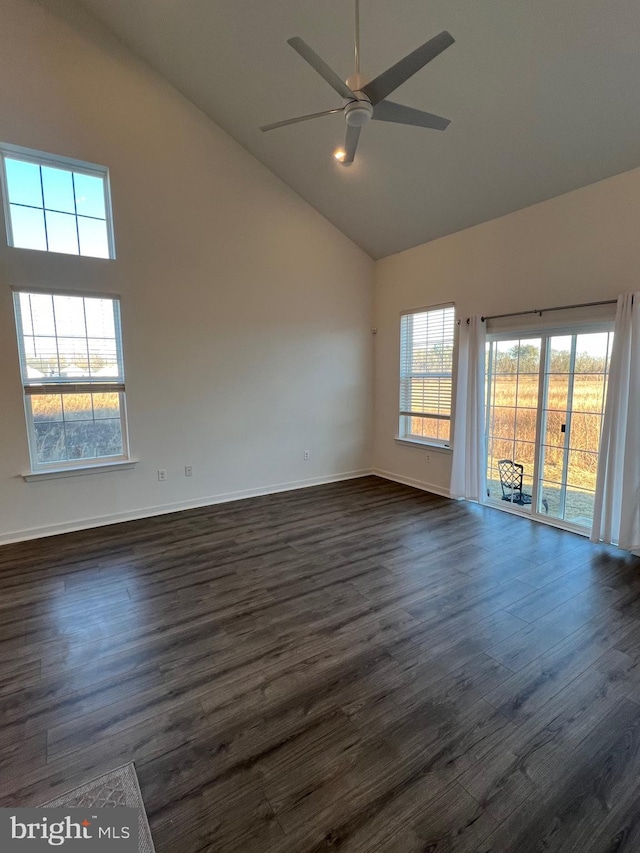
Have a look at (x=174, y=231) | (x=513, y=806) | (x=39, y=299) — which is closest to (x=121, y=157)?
(x=174, y=231)

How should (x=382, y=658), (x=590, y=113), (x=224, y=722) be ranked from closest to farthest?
(x=224, y=722) → (x=382, y=658) → (x=590, y=113)

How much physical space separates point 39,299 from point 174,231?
4.99 ft

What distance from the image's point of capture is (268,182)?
4.81 m

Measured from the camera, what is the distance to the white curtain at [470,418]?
4457 mm

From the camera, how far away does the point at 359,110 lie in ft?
7.25

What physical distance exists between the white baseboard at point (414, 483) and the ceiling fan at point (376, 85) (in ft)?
12.9

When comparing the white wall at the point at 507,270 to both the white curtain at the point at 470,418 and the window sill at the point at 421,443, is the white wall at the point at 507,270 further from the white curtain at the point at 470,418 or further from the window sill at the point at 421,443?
the white curtain at the point at 470,418

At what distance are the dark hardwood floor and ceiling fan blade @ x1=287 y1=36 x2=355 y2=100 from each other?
310cm

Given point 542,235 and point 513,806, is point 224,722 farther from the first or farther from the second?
point 542,235

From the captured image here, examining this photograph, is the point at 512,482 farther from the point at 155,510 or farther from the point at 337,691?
the point at 155,510

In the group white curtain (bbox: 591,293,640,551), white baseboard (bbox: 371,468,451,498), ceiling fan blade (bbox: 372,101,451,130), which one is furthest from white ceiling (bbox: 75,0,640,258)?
white baseboard (bbox: 371,468,451,498)

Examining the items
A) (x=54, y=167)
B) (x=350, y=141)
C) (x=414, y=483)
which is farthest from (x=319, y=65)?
(x=414, y=483)

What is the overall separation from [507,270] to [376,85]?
2681 millimetres

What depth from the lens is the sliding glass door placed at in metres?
3.68
